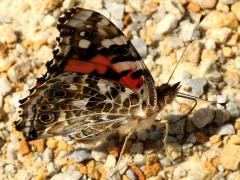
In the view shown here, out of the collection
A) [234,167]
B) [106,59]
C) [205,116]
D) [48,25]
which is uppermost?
[48,25]

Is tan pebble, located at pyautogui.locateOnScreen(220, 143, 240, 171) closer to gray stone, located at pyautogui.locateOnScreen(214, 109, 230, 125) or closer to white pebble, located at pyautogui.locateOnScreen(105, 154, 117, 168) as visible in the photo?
gray stone, located at pyautogui.locateOnScreen(214, 109, 230, 125)

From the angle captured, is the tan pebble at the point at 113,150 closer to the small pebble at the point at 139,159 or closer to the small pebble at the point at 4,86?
the small pebble at the point at 139,159

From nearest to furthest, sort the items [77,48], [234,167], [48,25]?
1. [77,48]
2. [234,167]
3. [48,25]

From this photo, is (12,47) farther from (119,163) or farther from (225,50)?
(225,50)

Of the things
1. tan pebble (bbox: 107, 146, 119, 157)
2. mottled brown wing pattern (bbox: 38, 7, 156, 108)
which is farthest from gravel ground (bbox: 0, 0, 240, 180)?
mottled brown wing pattern (bbox: 38, 7, 156, 108)

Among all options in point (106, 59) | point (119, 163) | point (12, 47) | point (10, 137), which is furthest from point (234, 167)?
point (12, 47)

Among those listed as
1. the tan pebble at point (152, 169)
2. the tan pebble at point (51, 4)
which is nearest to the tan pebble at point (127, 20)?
the tan pebble at point (51, 4)

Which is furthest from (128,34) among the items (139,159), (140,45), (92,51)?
(139,159)

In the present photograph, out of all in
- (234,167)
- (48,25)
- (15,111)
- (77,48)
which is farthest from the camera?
(48,25)

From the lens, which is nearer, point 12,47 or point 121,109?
point 121,109
